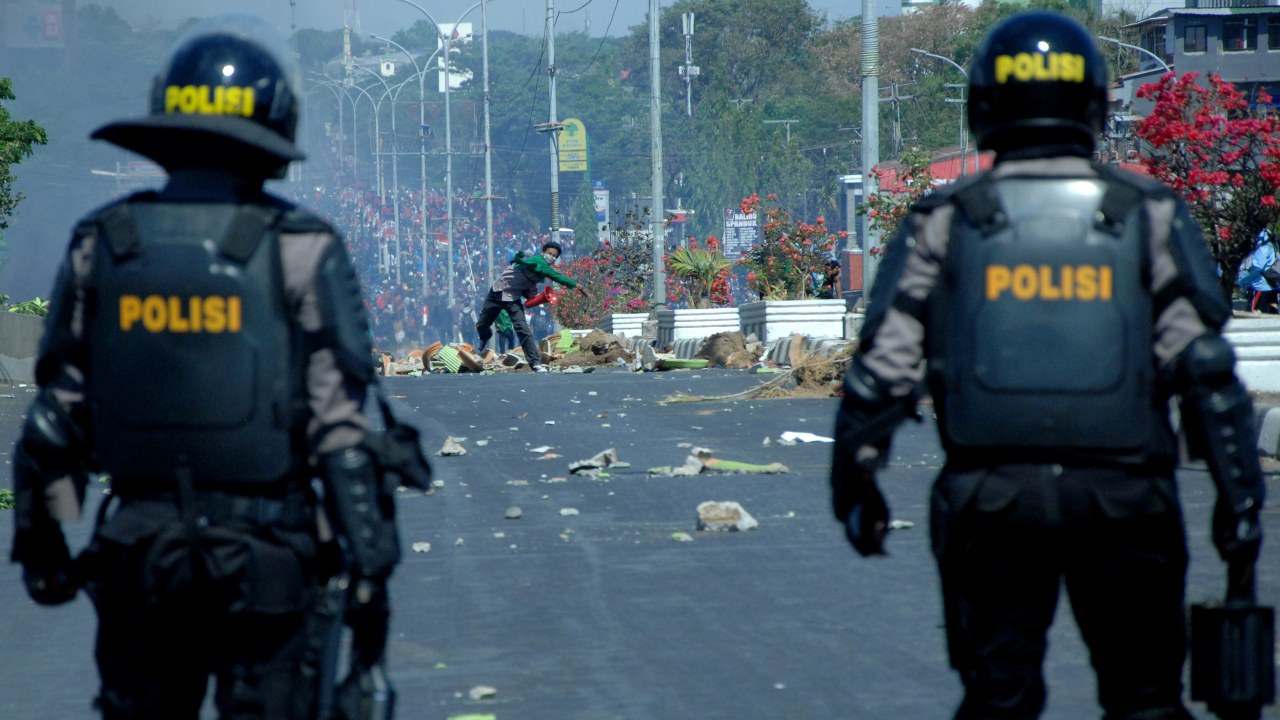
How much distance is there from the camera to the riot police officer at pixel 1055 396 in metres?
3.54

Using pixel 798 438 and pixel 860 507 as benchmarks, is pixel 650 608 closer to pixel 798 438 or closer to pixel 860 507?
pixel 860 507

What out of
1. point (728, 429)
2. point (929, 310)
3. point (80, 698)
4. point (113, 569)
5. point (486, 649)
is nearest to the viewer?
point (113, 569)

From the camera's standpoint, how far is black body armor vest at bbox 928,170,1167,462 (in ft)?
11.8

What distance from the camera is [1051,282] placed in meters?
3.62

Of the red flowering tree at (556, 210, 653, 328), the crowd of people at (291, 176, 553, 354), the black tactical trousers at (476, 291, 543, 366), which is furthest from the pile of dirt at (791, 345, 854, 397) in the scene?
the crowd of people at (291, 176, 553, 354)

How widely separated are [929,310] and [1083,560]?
23.2 inches

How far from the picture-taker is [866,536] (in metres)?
3.85

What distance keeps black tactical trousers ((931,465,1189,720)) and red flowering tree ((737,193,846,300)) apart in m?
30.9

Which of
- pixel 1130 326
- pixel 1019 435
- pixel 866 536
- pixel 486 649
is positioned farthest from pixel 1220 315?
pixel 486 649

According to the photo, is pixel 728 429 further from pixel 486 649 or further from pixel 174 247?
pixel 174 247

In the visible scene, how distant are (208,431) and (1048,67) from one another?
1.85 meters

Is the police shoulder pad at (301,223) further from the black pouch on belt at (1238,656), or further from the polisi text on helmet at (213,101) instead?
the black pouch on belt at (1238,656)

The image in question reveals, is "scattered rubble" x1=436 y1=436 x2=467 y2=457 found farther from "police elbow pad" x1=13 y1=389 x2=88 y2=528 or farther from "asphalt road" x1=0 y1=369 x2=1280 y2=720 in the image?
"police elbow pad" x1=13 y1=389 x2=88 y2=528

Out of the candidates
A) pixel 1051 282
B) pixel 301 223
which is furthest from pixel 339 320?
pixel 1051 282
